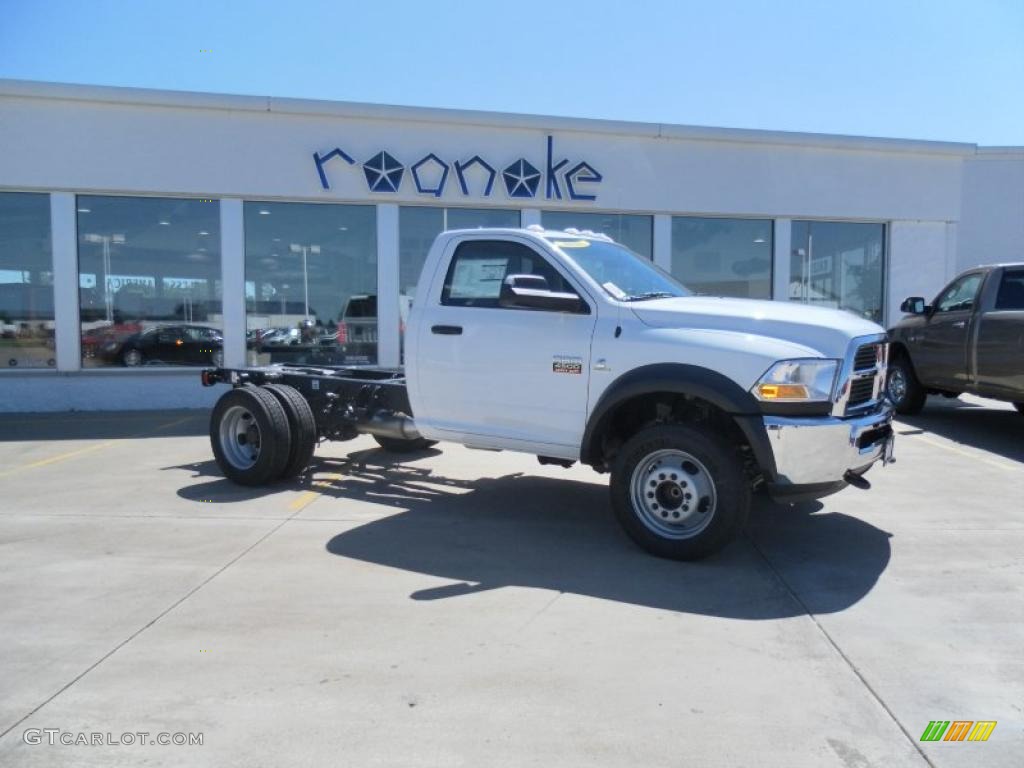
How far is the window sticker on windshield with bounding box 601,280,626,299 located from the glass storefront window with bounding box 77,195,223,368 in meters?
9.60

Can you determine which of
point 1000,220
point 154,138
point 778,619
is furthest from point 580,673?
point 1000,220

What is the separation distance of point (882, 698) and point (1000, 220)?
53.8 feet

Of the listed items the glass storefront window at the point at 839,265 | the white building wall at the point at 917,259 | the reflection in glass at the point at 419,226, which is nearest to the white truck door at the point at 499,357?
the reflection in glass at the point at 419,226

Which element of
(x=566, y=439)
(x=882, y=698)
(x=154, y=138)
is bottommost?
(x=882, y=698)

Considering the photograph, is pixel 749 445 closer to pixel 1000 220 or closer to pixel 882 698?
pixel 882 698

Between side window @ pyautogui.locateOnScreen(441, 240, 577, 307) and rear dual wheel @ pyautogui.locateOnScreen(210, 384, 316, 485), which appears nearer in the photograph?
side window @ pyautogui.locateOnScreen(441, 240, 577, 307)

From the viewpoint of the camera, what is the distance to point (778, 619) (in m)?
4.24

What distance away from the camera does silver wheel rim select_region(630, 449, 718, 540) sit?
5027mm

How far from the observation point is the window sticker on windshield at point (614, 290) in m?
5.54

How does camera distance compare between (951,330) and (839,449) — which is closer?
(839,449)

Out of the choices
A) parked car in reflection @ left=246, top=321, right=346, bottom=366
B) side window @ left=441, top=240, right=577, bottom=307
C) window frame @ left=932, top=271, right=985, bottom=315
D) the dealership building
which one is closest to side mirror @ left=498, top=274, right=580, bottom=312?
side window @ left=441, top=240, right=577, bottom=307

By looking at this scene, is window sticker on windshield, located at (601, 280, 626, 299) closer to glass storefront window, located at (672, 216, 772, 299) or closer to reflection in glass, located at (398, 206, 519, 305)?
reflection in glass, located at (398, 206, 519, 305)

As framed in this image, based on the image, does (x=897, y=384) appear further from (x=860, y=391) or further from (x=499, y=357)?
(x=499, y=357)

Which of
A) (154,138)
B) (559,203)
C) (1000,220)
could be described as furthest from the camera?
(1000,220)
